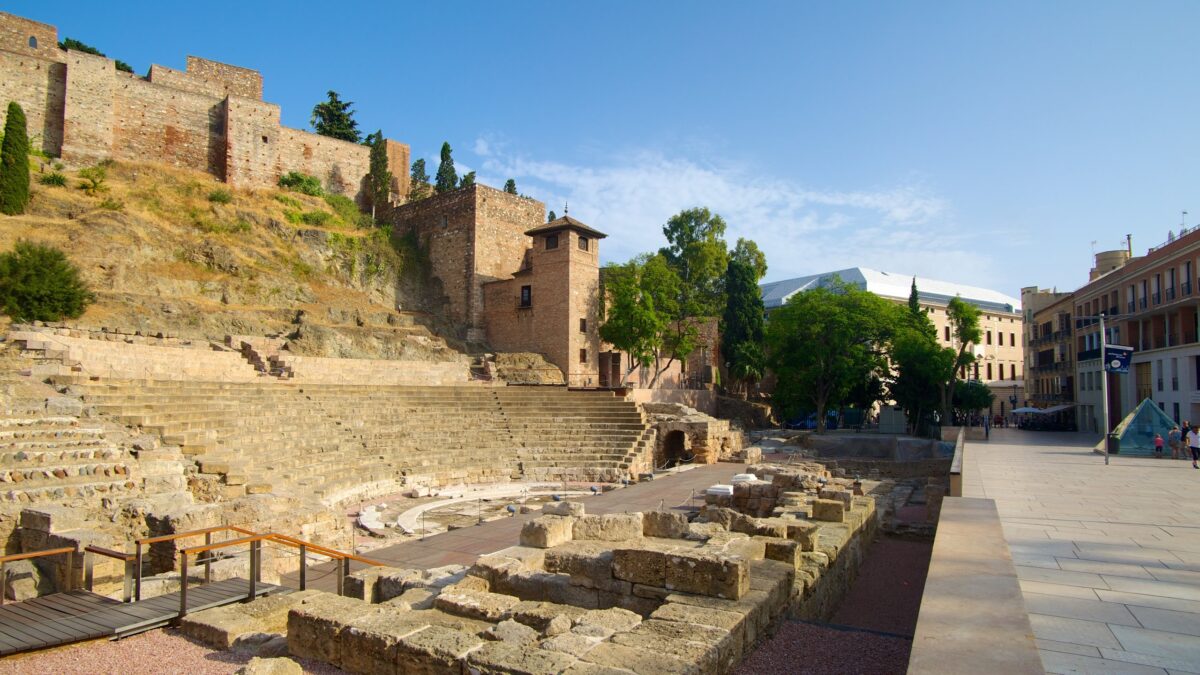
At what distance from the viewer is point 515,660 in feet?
14.1

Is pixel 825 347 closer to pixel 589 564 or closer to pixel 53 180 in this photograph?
pixel 589 564

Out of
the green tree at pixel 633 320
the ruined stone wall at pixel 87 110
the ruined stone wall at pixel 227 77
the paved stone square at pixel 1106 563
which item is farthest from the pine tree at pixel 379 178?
the paved stone square at pixel 1106 563

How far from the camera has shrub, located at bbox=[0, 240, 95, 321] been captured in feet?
63.3

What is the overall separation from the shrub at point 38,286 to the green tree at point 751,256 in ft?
115

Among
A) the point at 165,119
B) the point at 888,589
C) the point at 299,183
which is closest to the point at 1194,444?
the point at 888,589

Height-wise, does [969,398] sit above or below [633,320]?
below

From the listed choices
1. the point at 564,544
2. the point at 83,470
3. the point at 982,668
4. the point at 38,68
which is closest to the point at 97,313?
the point at 83,470

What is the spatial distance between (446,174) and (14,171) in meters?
26.0

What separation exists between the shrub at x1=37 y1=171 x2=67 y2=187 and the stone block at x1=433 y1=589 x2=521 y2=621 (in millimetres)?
34151

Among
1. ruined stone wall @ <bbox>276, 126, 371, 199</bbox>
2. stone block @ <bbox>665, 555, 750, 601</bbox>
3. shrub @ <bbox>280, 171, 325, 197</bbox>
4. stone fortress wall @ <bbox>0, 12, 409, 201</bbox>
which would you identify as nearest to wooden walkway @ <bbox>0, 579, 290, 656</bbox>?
stone block @ <bbox>665, 555, 750, 601</bbox>

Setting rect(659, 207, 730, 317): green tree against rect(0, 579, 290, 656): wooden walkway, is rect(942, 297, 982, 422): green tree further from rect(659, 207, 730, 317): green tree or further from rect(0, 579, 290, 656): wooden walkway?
rect(0, 579, 290, 656): wooden walkway

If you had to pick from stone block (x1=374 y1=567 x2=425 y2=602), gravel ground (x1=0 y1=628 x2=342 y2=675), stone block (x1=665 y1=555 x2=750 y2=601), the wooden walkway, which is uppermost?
stone block (x1=665 y1=555 x2=750 y2=601)

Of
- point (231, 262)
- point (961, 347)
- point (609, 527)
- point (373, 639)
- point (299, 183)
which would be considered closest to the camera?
point (373, 639)

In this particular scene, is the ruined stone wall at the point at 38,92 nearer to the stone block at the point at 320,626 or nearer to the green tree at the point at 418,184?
the green tree at the point at 418,184
